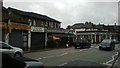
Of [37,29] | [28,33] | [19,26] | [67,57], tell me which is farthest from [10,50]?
[37,29]

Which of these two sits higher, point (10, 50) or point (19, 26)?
point (19, 26)

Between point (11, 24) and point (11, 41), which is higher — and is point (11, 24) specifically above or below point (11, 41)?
above

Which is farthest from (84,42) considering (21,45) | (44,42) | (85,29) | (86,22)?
(86,22)

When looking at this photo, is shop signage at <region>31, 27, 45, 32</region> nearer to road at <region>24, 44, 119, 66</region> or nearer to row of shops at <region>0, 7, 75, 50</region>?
row of shops at <region>0, 7, 75, 50</region>

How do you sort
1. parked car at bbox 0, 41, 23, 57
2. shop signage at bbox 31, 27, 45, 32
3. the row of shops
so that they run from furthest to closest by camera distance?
shop signage at bbox 31, 27, 45, 32
the row of shops
parked car at bbox 0, 41, 23, 57

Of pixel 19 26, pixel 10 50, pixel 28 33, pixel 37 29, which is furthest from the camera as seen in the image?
pixel 37 29

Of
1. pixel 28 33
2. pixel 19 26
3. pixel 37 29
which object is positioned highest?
pixel 19 26

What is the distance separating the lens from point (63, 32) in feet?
145

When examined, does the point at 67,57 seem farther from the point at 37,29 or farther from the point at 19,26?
the point at 37,29

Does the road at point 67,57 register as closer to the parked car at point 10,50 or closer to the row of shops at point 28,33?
the parked car at point 10,50

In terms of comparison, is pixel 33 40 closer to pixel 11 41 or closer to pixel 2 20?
pixel 11 41

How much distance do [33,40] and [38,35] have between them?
1966 millimetres

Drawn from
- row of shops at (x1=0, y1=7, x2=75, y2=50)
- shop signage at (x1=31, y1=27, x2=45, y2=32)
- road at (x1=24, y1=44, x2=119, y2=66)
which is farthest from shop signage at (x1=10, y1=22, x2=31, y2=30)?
road at (x1=24, y1=44, x2=119, y2=66)

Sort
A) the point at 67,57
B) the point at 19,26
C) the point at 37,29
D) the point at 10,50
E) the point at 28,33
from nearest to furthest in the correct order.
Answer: the point at 10,50 → the point at 67,57 → the point at 19,26 → the point at 28,33 → the point at 37,29
